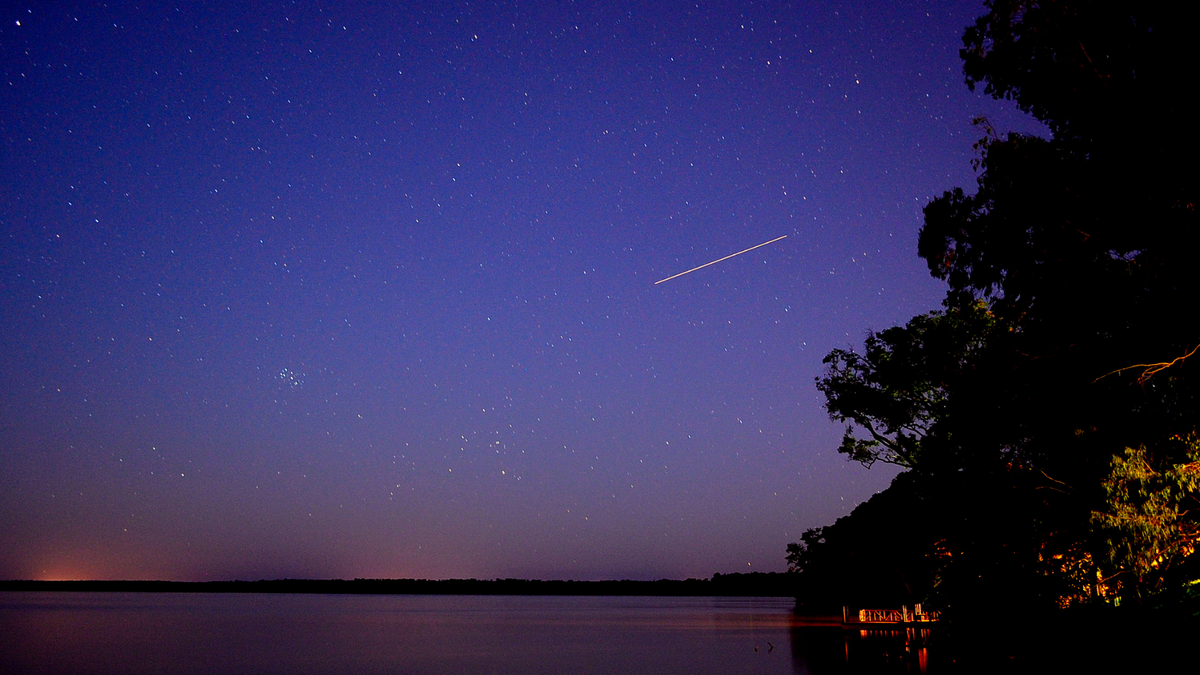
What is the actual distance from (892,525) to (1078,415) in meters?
32.2

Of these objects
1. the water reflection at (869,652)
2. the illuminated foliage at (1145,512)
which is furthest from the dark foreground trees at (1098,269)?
the water reflection at (869,652)

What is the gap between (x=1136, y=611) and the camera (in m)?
15.9

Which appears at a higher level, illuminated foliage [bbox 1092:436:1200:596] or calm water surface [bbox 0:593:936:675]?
illuminated foliage [bbox 1092:436:1200:596]

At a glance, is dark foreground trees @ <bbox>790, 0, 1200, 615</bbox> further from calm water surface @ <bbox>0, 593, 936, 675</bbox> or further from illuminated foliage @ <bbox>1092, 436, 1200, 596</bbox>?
calm water surface @ <bbox>0, 593, 936, 675</bbox>

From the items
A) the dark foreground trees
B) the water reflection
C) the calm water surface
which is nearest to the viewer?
the dark foreground trees

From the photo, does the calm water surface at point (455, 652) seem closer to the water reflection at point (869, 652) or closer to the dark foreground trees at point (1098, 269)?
the water reflection at point (869, 652)

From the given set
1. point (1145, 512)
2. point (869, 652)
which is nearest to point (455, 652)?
point (869, 652)

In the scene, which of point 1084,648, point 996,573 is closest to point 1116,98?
point 1084,648

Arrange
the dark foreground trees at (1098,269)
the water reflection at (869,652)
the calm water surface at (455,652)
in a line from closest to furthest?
1. the dark foreground trees at (1098,269)
2. the water reflection at (869,652)
3. the calm water surface at (455,652)

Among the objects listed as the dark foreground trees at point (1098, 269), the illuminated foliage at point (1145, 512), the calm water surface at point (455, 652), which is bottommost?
the calm water surface at point (455, 652)

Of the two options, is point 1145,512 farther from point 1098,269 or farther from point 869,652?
point 869,652

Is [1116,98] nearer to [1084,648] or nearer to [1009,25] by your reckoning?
[1009,25]

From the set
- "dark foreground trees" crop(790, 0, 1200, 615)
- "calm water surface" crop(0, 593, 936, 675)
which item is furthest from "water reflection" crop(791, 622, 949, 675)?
"dark foreground trees" crop(790, 0, 1200, 615)

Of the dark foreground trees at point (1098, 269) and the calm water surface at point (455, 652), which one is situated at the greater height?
the dark foreground trees at point (1098, 269)
